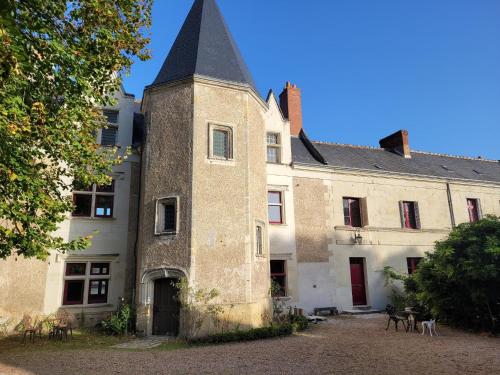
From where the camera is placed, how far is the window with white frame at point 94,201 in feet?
41.2

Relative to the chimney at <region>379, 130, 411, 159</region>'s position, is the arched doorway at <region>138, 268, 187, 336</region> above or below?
below

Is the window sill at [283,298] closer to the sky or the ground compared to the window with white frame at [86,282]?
closer to the ground

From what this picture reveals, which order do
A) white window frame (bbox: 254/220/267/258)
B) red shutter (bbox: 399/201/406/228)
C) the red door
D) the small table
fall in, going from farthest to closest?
red shutter (bbox: 399/201/406/228) → the red door → the small table → white window frame (bbox: 254/220/267/258)

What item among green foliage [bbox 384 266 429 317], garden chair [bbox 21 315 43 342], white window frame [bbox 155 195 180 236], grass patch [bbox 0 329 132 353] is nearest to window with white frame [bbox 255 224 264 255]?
white window frame [bbox 155 195 180 236]

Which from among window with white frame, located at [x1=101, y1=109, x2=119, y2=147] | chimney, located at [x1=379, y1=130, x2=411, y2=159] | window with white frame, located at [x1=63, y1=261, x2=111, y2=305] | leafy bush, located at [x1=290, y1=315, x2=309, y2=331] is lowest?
leafy bush, located at [x1=290, y1=315, x2=309, y2=331]

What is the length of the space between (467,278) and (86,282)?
11304mm

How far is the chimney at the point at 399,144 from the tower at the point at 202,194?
1093 cm

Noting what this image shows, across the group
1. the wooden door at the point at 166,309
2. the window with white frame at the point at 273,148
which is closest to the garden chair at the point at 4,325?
the wooden door at the point at 166,309

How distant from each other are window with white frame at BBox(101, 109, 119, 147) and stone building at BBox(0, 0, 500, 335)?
0.15 ft

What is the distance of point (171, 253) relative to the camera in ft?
34.6

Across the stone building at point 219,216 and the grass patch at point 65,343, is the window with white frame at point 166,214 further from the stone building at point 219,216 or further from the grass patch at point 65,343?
the grass patch at point 65,343

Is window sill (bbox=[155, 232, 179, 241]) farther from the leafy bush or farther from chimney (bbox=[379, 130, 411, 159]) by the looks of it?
chimney (bbox=[379, 130, 411, 159])

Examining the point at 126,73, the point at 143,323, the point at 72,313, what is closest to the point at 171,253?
the point at 143,323

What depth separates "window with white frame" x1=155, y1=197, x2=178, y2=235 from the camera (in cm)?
1095
